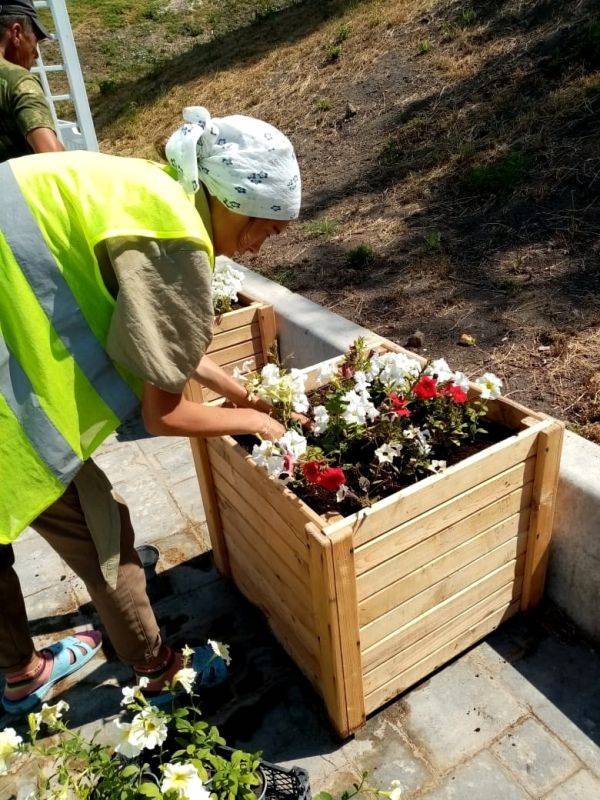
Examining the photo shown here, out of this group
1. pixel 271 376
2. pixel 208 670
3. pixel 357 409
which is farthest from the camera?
pixel 208 670

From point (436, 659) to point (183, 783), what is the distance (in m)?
1.16

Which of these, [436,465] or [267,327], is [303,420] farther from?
[267,327]

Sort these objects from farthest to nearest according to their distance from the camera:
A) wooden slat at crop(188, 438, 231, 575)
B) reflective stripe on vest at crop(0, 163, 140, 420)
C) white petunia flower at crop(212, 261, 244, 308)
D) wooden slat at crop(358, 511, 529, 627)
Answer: white petunia flower at crop(212, 261, 244, 308) < wooden slat at crop(188, 438, 231, 575) < wooden slat at crop(358, 511, 529, 627) < reflective stripe on vest at crop(0, 163, 140, 420)

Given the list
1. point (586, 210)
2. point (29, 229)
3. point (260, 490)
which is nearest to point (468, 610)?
point (260, 490)

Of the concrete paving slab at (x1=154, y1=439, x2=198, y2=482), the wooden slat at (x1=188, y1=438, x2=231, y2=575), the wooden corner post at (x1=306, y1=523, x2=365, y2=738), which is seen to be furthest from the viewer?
the concrete paving slab at (x1=154, y1=439, x2=198, y2=482)

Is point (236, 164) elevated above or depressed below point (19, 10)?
below

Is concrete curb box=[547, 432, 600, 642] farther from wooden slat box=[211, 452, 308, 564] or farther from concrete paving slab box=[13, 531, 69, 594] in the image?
concrete paving slab box=[13, 531, 69, 594]

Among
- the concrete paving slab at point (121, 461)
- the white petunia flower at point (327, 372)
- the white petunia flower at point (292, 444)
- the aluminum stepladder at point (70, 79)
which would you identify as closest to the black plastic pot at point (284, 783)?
the white petunia flower at point (292, 444)

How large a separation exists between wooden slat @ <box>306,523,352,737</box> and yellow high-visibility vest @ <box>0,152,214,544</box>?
0.64 m

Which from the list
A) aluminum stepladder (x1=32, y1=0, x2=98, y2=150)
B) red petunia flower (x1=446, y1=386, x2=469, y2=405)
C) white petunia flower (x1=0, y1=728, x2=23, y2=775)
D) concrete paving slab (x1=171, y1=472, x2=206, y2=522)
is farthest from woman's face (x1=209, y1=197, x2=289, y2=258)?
aluminum stepladder (x1=32, y1=0, x2=98, y2=150)

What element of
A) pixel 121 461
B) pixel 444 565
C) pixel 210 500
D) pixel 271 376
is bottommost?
pixel 121 461

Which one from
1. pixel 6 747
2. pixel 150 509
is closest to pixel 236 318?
pixel 150 509

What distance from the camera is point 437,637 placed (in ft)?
6.90

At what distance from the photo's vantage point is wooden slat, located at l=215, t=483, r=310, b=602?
6.28ft
